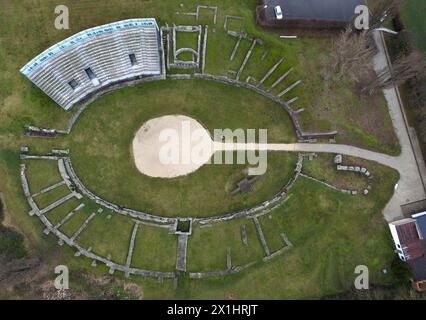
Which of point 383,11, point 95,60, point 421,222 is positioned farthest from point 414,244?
point 95,60

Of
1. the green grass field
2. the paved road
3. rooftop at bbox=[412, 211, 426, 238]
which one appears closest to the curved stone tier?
the green grass field

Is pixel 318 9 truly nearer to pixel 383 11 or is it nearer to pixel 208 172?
pixel 383 11

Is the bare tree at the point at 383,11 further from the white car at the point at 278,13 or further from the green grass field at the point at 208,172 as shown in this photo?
the white car at the point at 278,13

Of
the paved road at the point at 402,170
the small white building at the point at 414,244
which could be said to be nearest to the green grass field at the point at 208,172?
the paved road at the point at 402,170

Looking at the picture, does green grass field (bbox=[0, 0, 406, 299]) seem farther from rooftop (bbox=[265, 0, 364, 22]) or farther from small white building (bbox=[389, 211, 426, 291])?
rooftop (bbox=[265, 0, 364, 22])

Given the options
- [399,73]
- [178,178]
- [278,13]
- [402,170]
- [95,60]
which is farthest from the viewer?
[402,170]

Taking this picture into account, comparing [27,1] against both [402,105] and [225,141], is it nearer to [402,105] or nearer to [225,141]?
[225,141]
